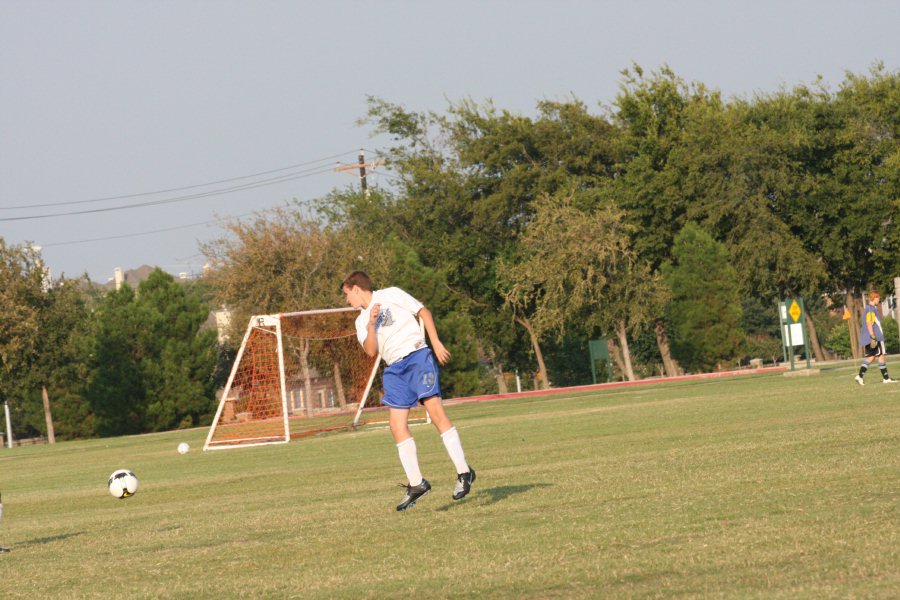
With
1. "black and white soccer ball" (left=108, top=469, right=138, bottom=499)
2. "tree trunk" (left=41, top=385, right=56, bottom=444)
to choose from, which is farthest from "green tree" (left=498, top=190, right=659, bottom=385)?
"black and white soccer ball" (left=108, top=469, right=138, bottom=499)

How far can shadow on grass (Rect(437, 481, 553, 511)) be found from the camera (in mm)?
10570

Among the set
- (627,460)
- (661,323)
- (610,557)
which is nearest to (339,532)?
(610,557)

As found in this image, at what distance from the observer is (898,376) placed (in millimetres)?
29969

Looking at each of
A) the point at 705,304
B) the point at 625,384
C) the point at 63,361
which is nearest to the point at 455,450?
the point at 625,384

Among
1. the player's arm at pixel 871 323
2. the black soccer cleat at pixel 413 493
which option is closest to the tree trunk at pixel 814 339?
the player's arm at pixel 871 323

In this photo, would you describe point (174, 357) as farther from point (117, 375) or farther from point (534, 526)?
point (534, 526)

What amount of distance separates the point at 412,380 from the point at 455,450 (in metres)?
0.69

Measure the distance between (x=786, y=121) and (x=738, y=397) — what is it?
37861mm

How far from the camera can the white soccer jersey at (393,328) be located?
34.4 ft

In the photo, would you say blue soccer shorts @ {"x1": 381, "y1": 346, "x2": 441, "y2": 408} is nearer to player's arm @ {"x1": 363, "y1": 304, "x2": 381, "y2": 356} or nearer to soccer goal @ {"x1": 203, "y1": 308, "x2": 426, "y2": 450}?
player's arm @ {"x1": 363, "y1": 304, "x2": 381, "y2": 356}

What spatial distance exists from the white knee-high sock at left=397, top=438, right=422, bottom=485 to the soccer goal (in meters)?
18.2

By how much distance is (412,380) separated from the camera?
34.4 ft

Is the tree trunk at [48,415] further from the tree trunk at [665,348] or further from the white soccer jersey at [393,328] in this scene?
the white soccer jersey at [393,328]

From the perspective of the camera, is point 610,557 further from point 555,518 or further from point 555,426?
point 555,426
